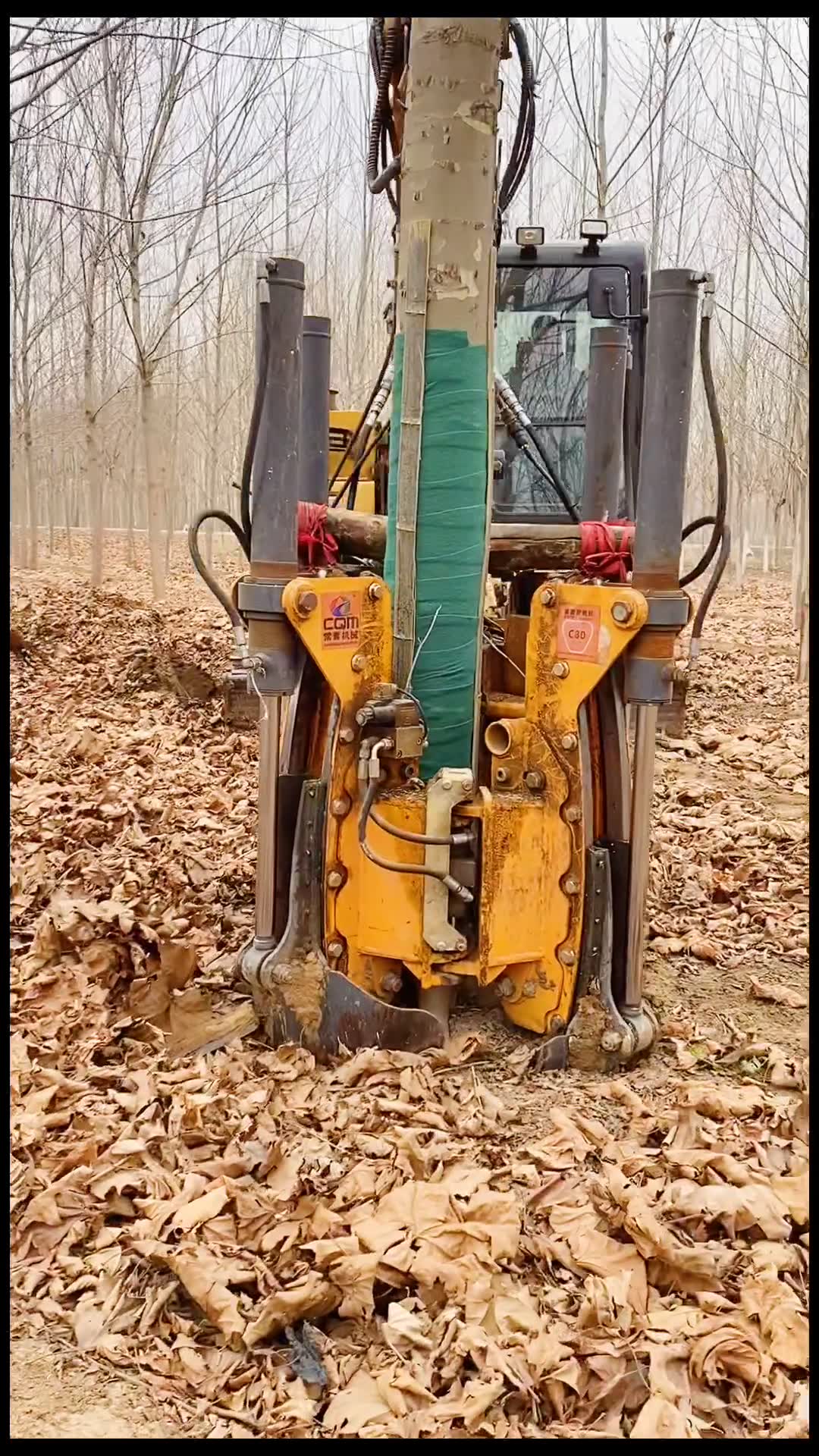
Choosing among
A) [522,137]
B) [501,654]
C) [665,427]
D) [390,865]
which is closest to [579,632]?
[665,427]

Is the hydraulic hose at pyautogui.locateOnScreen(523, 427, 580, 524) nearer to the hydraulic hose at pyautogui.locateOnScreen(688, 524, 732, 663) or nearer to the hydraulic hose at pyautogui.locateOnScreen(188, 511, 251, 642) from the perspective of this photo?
the hydraulic hose at pyautogui.locateOnScreen(688, 524, 732, 663)

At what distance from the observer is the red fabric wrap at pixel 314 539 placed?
356 cm

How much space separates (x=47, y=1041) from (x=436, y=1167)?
1334mm

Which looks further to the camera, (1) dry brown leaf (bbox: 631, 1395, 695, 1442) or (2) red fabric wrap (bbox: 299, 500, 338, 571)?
(2) red fabric wrap (bbox: 299, 500, 338, 571)

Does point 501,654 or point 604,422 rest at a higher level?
point 604,422

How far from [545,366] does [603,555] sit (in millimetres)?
2927

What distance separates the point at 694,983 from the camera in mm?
4121

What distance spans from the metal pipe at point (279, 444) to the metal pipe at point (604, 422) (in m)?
1.25

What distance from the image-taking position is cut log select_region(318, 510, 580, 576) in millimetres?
3990

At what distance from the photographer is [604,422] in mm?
4098

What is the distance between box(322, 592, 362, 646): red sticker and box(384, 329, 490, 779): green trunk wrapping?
189mm

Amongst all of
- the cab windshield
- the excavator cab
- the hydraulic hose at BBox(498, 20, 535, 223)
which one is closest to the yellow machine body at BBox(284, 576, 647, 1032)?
the hydraulic hose at BBox(498, 20, 535, 223)

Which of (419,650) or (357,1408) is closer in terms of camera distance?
(357,1408)

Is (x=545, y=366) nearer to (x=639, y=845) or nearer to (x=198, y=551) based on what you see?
(x=198, y=551)
